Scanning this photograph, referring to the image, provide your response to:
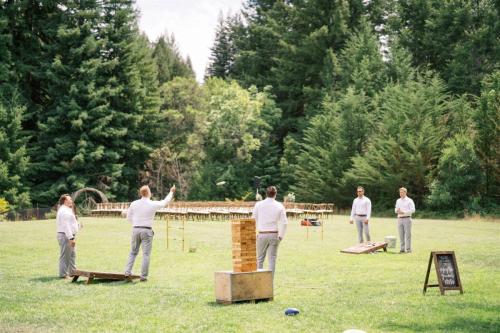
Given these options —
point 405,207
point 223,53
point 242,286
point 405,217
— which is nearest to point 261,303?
point 242,286

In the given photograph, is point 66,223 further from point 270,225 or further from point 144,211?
point 270,225

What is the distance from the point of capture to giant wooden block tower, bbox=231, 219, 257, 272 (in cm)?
1160

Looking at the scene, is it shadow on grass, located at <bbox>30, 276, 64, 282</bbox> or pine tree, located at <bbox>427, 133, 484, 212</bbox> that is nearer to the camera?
shadow on grass, located at <bbox>30, 276, 64, 282</bbox>

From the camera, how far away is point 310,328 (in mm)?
9273

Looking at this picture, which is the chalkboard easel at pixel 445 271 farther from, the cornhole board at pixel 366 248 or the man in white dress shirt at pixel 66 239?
the man in white dress shirt at pixel 66 239

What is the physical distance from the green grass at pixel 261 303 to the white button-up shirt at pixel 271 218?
1.19 m

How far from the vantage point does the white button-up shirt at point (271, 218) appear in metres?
12.4

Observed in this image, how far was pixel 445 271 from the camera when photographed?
12273 millimetres

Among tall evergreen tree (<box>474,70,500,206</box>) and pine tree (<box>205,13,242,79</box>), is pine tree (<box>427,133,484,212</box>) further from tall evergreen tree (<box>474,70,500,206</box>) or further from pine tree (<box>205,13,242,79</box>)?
pine tree (<box>205,13,242,79</box>)

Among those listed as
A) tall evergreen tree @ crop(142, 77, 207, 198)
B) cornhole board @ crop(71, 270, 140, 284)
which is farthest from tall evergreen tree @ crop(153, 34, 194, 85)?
cornhole board @ crop(71, 270, 140, 284)

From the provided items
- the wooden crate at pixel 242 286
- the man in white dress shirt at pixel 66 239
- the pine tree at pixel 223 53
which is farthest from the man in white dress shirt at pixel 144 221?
the pine tree at pixel 223 53

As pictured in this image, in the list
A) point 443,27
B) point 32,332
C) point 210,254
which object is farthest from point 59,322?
point 443,27

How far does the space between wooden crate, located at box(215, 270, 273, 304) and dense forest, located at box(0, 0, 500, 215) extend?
3536cm

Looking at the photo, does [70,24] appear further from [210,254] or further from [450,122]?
[210,254]
